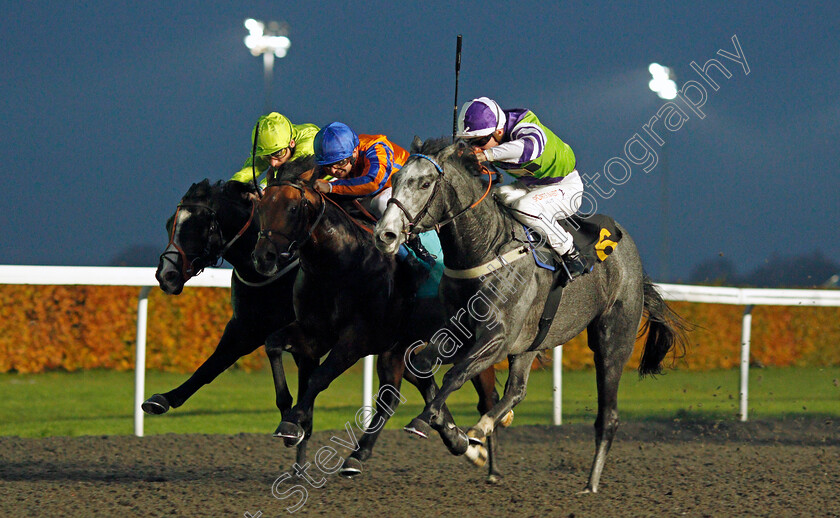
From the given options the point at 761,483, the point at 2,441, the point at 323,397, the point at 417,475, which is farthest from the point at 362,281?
the point at 323,397

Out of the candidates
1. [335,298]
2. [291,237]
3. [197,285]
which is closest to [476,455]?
[335,298]

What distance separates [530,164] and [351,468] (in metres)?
1.60

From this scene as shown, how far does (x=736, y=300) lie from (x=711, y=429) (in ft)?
3.51

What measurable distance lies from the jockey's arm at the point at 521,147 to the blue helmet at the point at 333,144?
0.80 meters

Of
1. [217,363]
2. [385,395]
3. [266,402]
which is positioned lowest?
[266,402]

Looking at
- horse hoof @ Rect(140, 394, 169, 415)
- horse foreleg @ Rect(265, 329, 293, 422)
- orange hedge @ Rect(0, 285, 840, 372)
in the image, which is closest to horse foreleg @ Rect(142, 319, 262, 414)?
horse hoof @ Rect(140, 394, 169, 415)

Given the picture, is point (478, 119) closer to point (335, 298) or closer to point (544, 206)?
point (544, 206)

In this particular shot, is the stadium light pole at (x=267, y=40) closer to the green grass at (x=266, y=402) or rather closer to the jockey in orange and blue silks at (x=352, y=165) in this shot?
the green grass at (x=266, y=402)

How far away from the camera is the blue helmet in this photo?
4.16 metres

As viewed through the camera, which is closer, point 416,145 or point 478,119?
point 416,145

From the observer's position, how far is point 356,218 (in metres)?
4.28

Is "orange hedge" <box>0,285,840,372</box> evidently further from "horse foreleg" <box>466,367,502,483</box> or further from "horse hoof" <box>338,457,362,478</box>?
"horse hoof" <box>338,457,362,478</box>

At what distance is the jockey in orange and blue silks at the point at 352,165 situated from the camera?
13.6 ft

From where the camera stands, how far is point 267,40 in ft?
46.3
